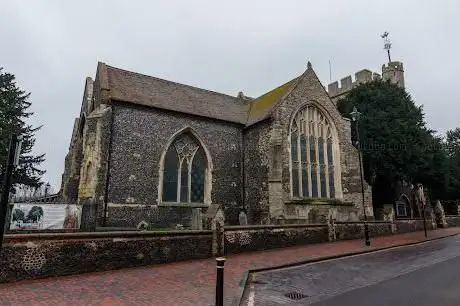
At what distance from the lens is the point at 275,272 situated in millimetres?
11062

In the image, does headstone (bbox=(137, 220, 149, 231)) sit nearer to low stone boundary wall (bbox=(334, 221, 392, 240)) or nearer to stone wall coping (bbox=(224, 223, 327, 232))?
stone wall coping (bbox=(224, 223, 327, 232))

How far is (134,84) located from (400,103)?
23.7 meters

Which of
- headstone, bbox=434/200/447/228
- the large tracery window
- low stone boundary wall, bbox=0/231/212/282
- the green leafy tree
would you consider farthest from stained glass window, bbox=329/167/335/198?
the green leafy tree

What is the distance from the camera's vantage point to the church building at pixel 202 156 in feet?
58.7

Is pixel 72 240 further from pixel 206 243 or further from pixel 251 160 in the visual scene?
pixel 251 160

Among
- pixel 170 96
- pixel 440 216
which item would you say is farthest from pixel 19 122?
pixel 440 216

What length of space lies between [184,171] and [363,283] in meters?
13.4

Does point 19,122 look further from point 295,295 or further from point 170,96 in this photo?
point 295,295

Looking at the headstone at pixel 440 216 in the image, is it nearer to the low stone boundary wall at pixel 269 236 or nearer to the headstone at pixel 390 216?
the headstone at pixel 390 216

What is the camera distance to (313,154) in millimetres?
23062

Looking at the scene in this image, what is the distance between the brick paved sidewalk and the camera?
740 centimetres

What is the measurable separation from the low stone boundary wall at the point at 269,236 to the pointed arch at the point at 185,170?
5.90 meters

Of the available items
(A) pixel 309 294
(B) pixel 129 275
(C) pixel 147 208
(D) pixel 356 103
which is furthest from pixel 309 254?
(D) pixel 356 103

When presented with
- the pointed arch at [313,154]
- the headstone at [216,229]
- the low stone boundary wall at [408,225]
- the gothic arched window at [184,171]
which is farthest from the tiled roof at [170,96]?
the low stone boundary wall at [408,225]
